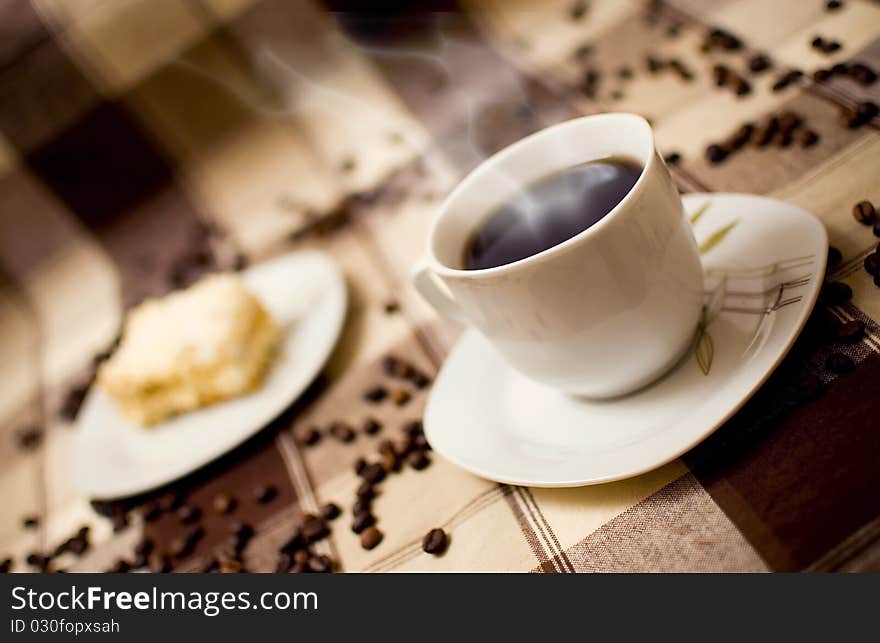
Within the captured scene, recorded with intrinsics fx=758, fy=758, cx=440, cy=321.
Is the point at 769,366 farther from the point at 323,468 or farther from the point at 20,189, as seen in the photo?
the point at 20,189

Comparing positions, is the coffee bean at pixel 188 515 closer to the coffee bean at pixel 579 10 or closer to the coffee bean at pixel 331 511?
the coffee bean at pixel 331 511

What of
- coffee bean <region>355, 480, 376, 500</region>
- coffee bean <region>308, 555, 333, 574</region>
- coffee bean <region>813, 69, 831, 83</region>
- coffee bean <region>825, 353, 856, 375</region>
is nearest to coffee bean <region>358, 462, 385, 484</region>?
coffee bean <region>355, 480, 376, 500</region>

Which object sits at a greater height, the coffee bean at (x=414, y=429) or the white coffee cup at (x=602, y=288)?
the white coffee cup at (x=602, y=288)

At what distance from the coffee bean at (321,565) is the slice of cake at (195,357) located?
415mm

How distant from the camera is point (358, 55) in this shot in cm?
205

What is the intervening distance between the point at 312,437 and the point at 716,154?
0.74 meters

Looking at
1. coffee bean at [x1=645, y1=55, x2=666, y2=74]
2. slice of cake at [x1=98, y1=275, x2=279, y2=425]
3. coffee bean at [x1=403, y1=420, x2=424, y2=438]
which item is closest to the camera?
coffee bean at [x1=403, y1=420, x2=424, y2=438]

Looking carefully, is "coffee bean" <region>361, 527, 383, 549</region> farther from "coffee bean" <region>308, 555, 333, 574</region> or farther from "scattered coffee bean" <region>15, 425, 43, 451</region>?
"scattered coffee bean" <region>15, 425, 43, 451</region>

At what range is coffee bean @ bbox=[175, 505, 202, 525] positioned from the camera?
1124 millimetres

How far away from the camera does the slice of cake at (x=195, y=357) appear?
1.26 metres

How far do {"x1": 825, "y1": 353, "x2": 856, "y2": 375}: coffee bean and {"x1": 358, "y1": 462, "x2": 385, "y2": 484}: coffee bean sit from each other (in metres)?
0.55

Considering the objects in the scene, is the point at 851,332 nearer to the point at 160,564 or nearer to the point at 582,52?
the point at 160,564

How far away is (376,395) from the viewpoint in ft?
3.79

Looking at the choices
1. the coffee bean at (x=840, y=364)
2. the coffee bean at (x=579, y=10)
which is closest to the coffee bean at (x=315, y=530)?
the coffee bean at (x=840, y=364)
